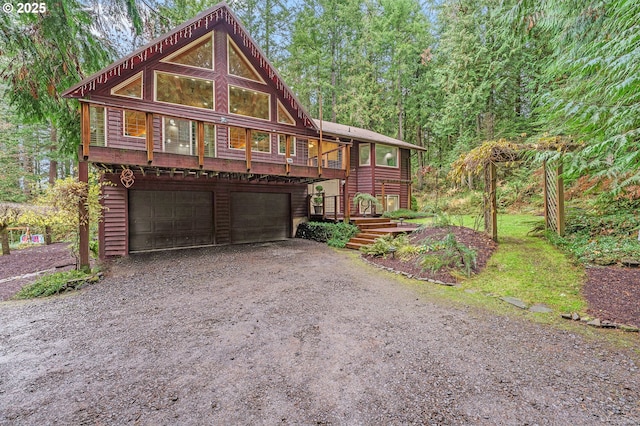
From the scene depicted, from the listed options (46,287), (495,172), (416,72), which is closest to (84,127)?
(46,287)

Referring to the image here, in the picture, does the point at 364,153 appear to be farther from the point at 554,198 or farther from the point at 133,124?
the point at 133,124

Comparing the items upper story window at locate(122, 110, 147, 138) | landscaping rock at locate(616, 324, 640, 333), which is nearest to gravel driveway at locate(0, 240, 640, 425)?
landscaping rock at locate(616, 324, 640, 333)

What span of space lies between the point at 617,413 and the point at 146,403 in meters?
3.45

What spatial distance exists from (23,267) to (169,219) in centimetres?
385

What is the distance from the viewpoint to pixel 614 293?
397 centimetres

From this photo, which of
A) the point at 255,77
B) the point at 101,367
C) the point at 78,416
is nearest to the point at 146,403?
the point at 78,416

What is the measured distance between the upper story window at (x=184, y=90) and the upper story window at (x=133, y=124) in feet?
3.04

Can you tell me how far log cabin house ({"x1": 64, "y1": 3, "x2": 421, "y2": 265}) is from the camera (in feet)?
25.5

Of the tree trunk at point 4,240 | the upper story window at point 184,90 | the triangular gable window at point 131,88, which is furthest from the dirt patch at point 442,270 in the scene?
the tree trunk at point 4,240

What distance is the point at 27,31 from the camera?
431cm

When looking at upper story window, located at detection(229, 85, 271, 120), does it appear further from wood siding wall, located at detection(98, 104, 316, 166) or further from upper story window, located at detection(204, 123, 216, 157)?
upper story window, located at detection(204, 123, 216, 157)

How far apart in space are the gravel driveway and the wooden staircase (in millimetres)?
4142

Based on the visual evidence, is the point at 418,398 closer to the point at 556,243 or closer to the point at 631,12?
the point at 631,12

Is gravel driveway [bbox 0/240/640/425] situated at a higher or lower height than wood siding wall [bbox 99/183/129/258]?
lower
